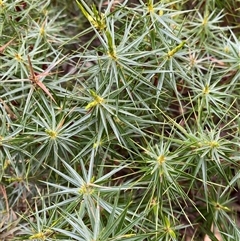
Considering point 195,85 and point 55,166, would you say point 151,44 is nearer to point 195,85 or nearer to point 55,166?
point 195,85

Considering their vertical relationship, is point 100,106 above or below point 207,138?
above

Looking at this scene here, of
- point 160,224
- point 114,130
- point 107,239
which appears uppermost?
point 114,130

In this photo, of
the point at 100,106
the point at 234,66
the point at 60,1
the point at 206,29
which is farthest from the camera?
the point at 60,1

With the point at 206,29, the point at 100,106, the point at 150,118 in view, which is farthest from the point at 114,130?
the point at 206,29

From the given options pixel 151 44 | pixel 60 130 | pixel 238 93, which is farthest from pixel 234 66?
pixel 60 130

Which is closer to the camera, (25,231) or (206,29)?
(25,231)

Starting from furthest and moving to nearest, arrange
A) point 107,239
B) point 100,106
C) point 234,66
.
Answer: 1. point 234,66
2. point 100,106
3. point 107,239

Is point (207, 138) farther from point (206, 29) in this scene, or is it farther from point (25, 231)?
point (25, 231)
